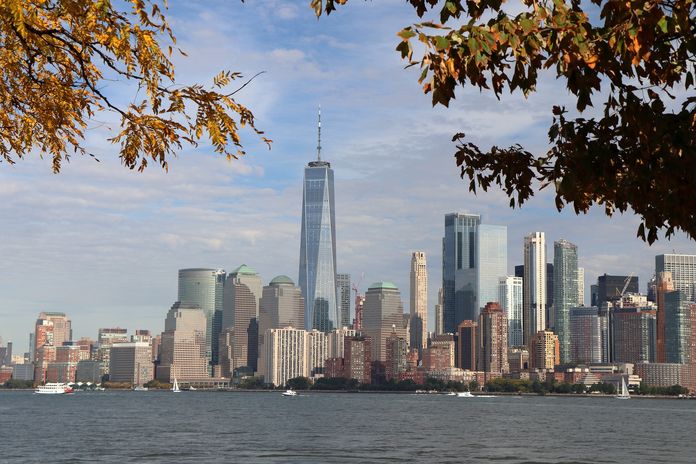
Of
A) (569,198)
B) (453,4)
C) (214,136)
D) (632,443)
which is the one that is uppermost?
(453,4)

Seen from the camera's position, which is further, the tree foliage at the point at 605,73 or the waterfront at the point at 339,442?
the waterfront at the point at 339,442

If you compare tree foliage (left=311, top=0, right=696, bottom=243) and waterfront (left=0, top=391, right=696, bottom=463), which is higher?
tree foliage (left=311, top=0, right=696, bottom=243)

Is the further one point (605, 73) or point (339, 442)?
point (339, 442)

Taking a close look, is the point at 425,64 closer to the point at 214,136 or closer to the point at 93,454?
the point at 214,136

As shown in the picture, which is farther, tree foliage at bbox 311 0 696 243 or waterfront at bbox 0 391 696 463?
waterfront at bbox 0 391 696 463

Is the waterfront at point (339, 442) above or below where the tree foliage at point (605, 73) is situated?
below

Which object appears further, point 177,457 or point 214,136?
point 177,457

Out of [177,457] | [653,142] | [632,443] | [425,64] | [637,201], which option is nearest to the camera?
[425,64]

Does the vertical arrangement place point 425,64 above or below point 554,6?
below

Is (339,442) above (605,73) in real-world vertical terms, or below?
below

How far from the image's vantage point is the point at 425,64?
1195 cm

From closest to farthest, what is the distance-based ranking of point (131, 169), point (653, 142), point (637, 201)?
point (653, 142), point (637, 201), point (131, 169)

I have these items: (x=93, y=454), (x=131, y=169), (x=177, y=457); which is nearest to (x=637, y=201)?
(x=131, y=169)

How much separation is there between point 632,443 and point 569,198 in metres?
113
